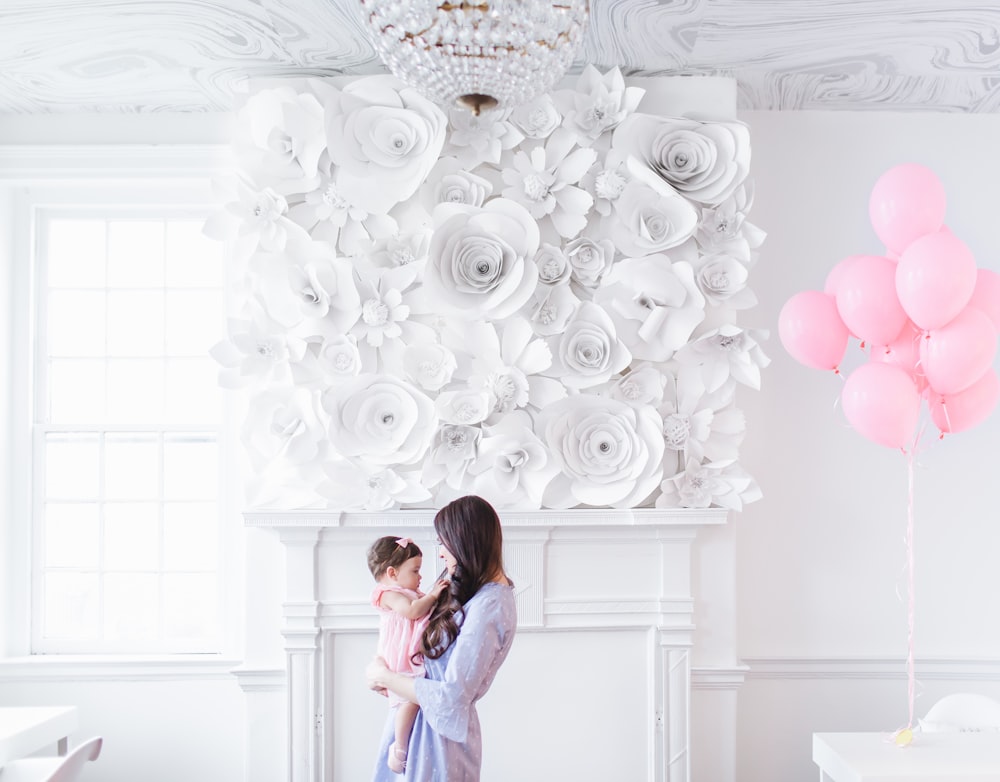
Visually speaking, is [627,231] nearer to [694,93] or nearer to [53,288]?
[694,93]

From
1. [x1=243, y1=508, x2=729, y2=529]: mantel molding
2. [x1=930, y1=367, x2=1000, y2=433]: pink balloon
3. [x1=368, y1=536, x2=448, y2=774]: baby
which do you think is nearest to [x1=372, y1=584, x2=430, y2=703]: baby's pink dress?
[x1=368, y1=536, x2=448, y2=774]: baby

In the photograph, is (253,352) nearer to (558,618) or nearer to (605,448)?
(605,448)

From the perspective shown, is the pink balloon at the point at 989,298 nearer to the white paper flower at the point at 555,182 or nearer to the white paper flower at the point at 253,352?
the white paper flower at the point at 555,182

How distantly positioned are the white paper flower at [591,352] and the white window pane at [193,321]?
1421mm

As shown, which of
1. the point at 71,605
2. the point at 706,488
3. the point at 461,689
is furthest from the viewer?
the point at 71,605

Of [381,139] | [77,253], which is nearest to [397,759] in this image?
[381,139]

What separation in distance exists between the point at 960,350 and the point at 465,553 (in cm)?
152

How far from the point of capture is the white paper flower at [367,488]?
270 cm

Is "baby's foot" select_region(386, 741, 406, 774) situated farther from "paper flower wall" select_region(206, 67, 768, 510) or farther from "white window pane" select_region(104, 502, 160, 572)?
"white window pane" select_region(104, 502, 160, 572)

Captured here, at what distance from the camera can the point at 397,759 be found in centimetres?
214

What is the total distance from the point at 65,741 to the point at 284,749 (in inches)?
28.5

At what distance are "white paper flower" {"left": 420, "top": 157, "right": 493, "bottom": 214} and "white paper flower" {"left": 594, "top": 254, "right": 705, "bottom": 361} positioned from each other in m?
0.52

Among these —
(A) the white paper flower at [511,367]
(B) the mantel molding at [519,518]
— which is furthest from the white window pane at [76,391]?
(A) the white paper flower at [511,367]

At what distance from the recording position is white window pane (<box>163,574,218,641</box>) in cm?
316
